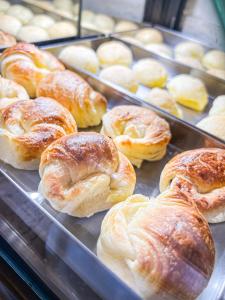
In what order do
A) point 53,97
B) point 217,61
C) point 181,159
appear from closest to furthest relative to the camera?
point 181,159
point 53,97
point 217,61

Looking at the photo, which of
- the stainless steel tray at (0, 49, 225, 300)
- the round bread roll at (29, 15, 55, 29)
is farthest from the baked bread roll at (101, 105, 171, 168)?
the round bread roll at (29, 15, 55, 29)

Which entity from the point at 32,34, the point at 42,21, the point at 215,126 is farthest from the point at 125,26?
the point at 215,126

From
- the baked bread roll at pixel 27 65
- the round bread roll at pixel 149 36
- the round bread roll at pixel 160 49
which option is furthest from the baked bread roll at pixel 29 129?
the round bread roll at pixel 149 36

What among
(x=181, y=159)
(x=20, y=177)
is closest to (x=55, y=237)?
(x=20, y=177)

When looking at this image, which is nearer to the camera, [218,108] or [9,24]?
[218,108]

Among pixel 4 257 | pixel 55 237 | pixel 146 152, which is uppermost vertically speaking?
pixel 55 237

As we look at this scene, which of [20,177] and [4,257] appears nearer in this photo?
[4,257]

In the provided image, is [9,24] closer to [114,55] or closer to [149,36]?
[114,55]

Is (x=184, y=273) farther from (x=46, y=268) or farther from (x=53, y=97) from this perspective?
(x=53, y=97)
